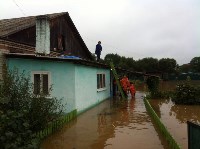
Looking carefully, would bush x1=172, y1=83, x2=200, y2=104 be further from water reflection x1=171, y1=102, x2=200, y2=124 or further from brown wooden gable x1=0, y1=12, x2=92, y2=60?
brown wooden gable x1=0, y1=12, x2=92, y2=60

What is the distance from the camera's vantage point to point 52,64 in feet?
48.8

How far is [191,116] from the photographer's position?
51.5 ft

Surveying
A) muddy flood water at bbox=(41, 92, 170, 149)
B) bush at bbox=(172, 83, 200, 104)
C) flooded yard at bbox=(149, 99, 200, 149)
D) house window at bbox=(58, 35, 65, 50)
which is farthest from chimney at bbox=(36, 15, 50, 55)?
bush at bbox=(172, 83, 200, 104)

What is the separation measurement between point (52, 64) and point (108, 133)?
5338 millimetres

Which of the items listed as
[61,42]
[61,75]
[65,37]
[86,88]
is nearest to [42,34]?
[61,75]

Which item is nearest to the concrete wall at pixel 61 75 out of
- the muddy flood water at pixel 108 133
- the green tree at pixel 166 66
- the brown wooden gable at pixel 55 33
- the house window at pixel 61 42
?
the muddy flood water at pixel 108 133

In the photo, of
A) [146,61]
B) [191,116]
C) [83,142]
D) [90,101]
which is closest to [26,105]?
[83,142]

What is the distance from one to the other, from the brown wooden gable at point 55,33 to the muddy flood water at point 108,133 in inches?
246

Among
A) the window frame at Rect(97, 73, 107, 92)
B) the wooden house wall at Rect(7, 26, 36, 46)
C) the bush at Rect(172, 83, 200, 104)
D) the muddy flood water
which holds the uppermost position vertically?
the wooden house wall at Rect(7, 26, 36, 46)

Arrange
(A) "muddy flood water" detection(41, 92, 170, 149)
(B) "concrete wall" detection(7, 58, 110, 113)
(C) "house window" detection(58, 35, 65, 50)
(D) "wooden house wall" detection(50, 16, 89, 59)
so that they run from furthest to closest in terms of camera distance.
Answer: (C) "house window" detection(58, 35, 65, 50) < (D) "wooden house wall" detection(50, 16, 89, 59) < (B) "concrete wall" detection(7, 58, 110, 113) < (A) "muddy flood water" detection(41, 92, 170, 149)

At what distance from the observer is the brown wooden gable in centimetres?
1756

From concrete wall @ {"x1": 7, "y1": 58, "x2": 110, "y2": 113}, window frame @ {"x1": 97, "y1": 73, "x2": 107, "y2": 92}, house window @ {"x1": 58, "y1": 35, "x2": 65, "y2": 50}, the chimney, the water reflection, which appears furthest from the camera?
house window @ {"x1": 58, "y1": 35, "x2": 65, "y2": 50}

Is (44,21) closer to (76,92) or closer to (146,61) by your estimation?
(76,92)

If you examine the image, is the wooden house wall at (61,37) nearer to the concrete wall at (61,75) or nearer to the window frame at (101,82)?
the concrete wall at (61,75)
